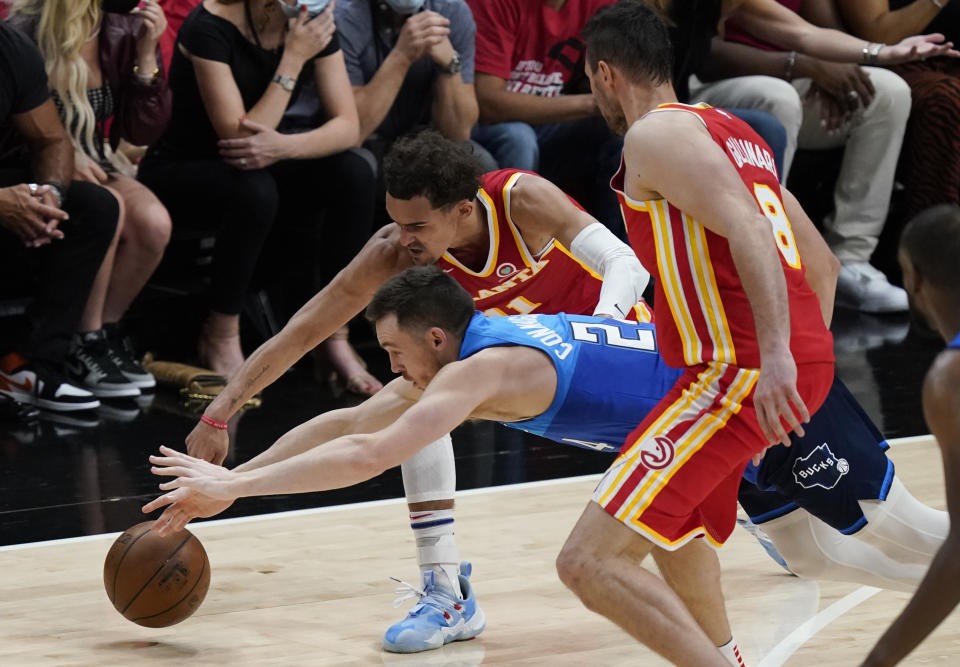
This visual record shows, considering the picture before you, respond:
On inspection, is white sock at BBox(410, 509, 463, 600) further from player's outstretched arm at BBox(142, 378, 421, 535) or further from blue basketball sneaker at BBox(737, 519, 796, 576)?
blue basketball sneaker at BBox(737, 519, 796, 576)

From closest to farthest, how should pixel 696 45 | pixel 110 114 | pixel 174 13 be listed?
pixel 110 114, pixel 174 13, pixel 696 45

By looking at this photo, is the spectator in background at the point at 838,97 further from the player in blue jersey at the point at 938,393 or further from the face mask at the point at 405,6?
the player in blue jersey at the point at 938,393

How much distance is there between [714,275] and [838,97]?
466 cm

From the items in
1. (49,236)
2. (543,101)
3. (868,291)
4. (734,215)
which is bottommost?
(868,291)

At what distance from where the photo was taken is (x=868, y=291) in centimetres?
741

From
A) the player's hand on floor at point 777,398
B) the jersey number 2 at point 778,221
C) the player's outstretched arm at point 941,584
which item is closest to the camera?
the player's outstretched arm at point 941,584

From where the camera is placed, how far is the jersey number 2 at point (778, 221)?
299 centimetres

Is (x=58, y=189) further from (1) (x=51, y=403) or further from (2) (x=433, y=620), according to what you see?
(2) (x=433, y=620)

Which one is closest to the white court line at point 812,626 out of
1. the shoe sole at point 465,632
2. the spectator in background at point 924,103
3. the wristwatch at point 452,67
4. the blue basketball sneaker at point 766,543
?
the blue basketball sneaker at point 766,543

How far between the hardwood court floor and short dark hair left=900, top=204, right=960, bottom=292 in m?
1.35

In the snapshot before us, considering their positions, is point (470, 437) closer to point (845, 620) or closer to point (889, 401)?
point (889, 401)

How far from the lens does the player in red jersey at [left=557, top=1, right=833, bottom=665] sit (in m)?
2.77

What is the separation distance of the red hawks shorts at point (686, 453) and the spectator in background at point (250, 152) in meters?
3.06

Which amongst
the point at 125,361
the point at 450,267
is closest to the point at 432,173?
the point at 450,267
